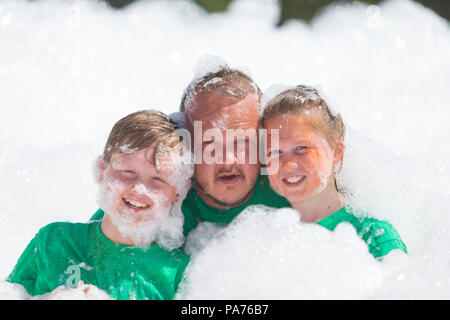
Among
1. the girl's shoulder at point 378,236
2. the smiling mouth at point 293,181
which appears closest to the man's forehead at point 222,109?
the smiling mouth at point 293,181

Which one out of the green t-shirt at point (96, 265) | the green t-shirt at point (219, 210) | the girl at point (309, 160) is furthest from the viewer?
the green t-shirt at point (219, 210)

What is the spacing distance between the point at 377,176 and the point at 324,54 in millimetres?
2381

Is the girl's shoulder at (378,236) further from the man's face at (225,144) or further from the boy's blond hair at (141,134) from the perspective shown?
the boy's blond hair at (141,134)

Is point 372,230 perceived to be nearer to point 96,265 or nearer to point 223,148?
point 223,148

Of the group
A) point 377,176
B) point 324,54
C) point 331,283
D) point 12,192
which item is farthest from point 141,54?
point 331,283

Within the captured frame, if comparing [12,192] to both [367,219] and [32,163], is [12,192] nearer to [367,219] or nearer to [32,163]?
[32,163]

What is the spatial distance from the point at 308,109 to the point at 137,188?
55cm

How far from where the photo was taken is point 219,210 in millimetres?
1740

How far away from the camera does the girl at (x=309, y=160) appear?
1.60 meters

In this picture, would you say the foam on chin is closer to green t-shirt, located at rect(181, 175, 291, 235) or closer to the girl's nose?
green t-shirt, located at rect(181, 175, 291, 235)

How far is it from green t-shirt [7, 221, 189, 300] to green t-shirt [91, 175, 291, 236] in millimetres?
173

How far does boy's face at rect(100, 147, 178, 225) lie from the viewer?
4.97ft

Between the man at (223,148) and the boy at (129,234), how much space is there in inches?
3.9

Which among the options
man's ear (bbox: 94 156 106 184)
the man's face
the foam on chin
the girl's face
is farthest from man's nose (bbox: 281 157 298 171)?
man's ear (bbox: 94 156 106 184)
